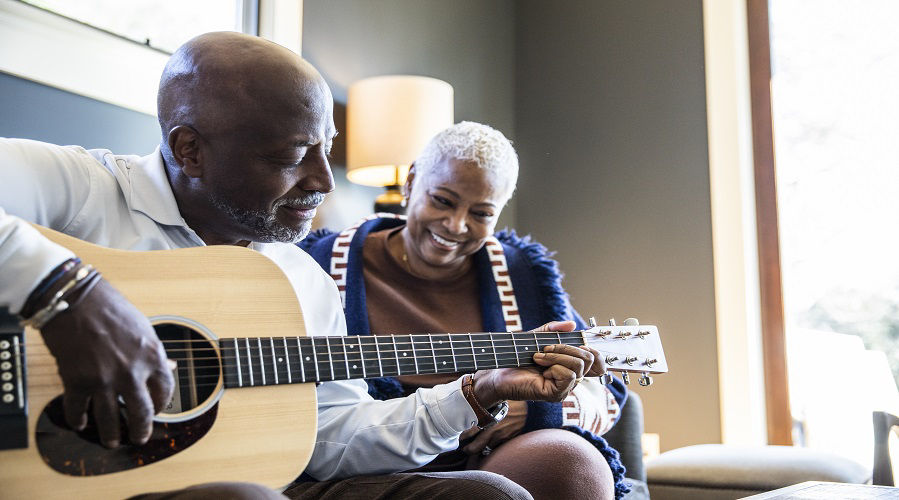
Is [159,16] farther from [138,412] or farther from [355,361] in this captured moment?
[138,412]

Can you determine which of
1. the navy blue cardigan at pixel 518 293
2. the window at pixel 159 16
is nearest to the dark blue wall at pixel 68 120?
the window at pixel 159 16

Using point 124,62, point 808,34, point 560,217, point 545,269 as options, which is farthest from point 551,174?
point 124,62

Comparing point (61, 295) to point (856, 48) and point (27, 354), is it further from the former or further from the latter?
point (856, 48)

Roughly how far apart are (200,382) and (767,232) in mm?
2598

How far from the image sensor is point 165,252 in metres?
1.05

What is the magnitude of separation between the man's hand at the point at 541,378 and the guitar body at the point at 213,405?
13.6 inches

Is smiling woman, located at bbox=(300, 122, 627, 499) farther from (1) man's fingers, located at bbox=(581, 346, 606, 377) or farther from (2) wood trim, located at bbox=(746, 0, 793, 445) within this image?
(2) wood trim, located at bbox=(746, 0, 793, 445)

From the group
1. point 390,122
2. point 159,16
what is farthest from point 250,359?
point 390,122

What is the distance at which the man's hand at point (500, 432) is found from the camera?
1648 mm

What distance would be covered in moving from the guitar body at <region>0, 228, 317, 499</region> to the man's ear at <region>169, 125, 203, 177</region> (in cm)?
26

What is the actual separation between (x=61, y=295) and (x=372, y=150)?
5.90ft

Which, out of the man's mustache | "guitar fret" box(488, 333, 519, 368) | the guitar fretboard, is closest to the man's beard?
the man's mustache

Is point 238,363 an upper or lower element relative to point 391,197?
lower

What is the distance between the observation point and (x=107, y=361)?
0.84m
